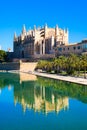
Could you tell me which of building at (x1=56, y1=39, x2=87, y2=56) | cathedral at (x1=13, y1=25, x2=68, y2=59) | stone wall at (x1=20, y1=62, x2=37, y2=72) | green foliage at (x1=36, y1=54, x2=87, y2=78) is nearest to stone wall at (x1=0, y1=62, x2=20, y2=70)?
stone wall at (x1=20, y1=62, x2=37, y2=72)

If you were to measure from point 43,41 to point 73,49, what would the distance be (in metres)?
17.3

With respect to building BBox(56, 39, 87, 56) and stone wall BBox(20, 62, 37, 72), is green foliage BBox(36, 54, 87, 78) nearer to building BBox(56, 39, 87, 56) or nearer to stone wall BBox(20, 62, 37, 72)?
building BBox(56, 39, 87, 56)

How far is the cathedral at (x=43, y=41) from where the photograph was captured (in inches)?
3339

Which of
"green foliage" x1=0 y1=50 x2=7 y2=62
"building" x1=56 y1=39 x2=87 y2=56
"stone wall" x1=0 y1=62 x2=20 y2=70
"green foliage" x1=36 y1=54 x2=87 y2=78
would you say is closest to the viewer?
"green foliage" x1=36 y1=54 x2=87 y2=78

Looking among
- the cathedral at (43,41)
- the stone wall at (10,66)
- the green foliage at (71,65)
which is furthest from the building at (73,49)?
the stone wall at (10,66)

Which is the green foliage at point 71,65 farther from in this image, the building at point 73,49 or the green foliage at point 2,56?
the green foliage at point 2,56

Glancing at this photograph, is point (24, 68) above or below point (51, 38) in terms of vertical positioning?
below

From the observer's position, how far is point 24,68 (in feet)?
259

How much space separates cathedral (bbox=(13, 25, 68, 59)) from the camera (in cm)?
8481

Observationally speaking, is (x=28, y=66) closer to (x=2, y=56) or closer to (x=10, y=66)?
(x=10, y=66)

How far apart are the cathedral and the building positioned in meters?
2.74

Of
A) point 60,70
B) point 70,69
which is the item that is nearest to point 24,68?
point 60,70

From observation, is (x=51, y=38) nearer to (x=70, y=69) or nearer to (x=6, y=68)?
(x=6, y=68)

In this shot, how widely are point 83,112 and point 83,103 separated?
3523mm
